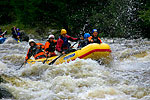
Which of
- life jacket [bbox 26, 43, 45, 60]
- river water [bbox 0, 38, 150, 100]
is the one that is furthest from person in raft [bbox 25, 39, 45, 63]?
river water [bbox 0, 38, 150, 100]

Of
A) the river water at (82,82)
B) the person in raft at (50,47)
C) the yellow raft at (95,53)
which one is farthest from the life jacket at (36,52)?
the yellow raft at (95,53)

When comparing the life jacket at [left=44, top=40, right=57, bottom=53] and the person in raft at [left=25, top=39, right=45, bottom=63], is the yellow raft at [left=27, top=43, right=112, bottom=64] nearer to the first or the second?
the life jacket at [left=44, top=40, right=57, bottom=53]

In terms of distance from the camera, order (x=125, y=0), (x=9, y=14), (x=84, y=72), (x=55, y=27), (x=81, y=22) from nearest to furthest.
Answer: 1. (x=84, y=72)
2. (x=125, y=0)
3. (x=81, y=22)
4. (x=55, y=27)
5. (x=9, y=14)

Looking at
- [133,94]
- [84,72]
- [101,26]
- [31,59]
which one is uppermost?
[101,26]

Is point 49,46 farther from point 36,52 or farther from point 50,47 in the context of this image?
point 36,52

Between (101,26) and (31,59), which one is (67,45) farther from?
(101,26)

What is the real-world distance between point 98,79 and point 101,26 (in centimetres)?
1448

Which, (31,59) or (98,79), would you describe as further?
(31,59)

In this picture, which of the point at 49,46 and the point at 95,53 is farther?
the point at 49,46

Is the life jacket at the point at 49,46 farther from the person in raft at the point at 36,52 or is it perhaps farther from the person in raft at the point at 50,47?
the person in raft at the point at 36,52

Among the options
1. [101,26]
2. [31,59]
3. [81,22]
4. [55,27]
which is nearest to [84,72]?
[31,59]

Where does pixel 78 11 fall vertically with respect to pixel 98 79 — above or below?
above

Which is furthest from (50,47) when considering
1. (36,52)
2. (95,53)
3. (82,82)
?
(82,82)

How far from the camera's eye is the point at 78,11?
901 inches
